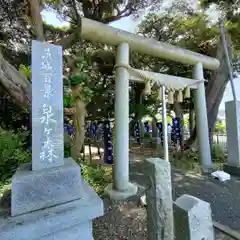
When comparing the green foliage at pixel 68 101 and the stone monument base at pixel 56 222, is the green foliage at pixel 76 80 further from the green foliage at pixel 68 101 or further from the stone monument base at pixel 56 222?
the stone monument base at pixel 56 222

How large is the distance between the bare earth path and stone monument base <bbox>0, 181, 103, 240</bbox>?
91 centimetres

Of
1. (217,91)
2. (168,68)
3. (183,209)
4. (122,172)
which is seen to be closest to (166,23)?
(168,68)

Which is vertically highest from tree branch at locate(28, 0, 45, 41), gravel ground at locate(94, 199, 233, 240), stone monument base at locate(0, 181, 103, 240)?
tree branch at locate(28, 0, 45, 41)

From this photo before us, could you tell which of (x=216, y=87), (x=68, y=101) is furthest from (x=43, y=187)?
(x=216, y=87)

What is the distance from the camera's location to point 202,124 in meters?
6.59

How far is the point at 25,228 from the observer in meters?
2.05

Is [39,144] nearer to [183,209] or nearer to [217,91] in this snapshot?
[183,209]

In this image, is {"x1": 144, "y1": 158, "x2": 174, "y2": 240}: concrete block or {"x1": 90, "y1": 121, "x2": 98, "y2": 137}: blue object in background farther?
{"x1": 90, "y1": 121, "x2": 98, "y2": 137}: blue object in background

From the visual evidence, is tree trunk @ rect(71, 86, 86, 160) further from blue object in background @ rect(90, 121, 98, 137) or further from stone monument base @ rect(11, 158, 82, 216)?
blue object in background @ rect(90, 121, 98, 137)

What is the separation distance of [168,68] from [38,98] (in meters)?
10.2

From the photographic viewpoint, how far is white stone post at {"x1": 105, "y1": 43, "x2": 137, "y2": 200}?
4742 millimetres

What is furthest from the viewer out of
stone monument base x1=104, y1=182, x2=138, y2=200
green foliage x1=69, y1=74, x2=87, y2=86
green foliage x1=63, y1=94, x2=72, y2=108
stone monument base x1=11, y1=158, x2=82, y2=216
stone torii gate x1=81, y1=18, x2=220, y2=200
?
green foliage x1=69, y1=74, x2=87, y2=86

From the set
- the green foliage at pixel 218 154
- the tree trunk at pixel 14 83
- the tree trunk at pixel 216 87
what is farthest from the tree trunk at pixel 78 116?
Answer: the green foliage at pixel 218 154

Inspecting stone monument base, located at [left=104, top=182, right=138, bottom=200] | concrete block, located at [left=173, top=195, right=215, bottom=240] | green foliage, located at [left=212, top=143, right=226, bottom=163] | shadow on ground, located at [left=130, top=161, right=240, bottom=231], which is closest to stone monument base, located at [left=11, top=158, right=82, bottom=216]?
shadow on ground, located at [left=130, top=161, right=240, bottom=231]
